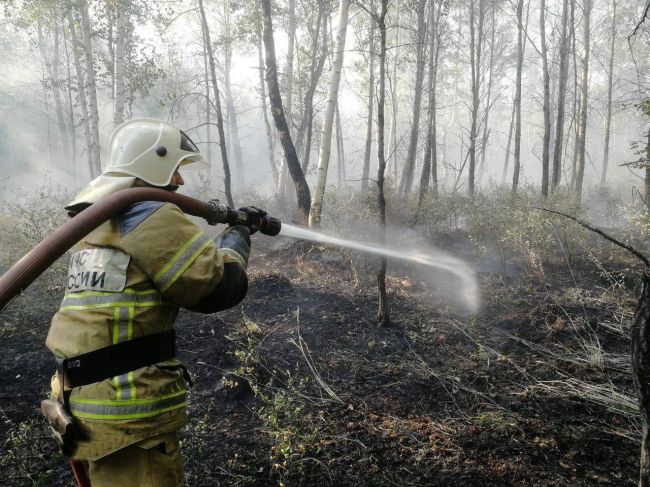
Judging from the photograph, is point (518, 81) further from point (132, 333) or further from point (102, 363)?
point (102, 363)

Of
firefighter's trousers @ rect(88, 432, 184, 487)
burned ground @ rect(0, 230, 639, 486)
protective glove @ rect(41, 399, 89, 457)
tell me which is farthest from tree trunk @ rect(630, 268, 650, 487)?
protective glove @ rect(41, 399, 89, 457)

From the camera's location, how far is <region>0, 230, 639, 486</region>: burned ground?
2438mm

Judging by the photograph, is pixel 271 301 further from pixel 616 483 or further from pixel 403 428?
pixel 616 483

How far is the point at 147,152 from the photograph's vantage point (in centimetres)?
182

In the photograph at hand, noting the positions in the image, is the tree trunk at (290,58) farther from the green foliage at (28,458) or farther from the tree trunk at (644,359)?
the tree trunk at (644,359)

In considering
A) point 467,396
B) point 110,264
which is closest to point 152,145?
point 110,264

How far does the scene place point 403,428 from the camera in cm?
279

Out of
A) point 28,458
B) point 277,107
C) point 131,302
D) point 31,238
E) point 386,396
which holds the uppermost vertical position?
point 277,107

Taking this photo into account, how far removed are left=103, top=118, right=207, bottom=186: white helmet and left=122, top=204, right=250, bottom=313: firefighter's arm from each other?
0.35 metres

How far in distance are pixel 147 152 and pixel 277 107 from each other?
25.1ft

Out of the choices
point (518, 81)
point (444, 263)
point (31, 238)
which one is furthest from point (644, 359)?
point (518, 81)

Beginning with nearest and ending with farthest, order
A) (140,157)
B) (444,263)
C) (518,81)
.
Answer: (140,157) → (444,263) → (518,81)

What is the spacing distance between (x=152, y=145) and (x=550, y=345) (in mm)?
4173

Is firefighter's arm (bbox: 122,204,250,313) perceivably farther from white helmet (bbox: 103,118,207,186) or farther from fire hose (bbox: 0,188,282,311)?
white helmet (bbox: 103,118,207,186)
